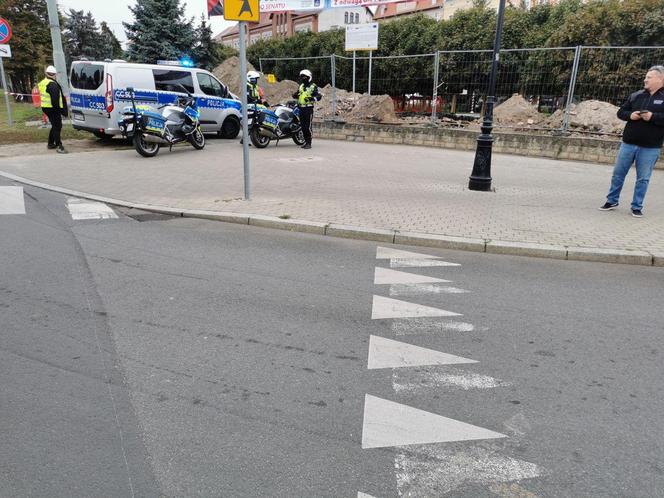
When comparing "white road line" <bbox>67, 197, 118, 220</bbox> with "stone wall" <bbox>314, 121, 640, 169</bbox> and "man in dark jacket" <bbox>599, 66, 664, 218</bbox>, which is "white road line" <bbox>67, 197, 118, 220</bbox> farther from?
"stone wall" <bbox>314, 121, 640, 169</bbox>

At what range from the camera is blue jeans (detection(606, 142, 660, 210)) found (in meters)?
7.81

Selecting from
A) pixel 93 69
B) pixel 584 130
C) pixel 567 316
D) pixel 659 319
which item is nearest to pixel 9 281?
pixel 567 316

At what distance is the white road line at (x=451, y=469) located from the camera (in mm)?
2555

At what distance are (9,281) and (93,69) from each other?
35.3 feet

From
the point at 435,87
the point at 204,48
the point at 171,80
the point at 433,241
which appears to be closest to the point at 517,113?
the point at 435,87

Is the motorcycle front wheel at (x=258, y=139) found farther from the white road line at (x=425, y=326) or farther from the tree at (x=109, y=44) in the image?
the tree at (x=109, y=44)

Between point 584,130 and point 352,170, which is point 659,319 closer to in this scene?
point 352,170

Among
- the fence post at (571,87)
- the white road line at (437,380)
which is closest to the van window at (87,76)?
the fence post at (571,87)

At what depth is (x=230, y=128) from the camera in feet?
57.3

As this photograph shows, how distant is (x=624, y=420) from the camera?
3.14 meters

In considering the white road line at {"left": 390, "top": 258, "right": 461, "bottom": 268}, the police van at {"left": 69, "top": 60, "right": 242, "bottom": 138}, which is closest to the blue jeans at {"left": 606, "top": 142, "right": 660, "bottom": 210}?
the white road line at {"left": 390, "top": 258, "right": 461, "bottom": 268}

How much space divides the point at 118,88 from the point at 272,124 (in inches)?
163

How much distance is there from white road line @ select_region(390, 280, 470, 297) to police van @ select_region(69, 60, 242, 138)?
11.3 m

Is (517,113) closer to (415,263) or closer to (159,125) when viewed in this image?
(159,125)
